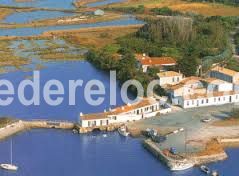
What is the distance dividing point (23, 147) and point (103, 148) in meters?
3.03

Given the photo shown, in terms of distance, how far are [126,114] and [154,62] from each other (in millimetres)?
8690

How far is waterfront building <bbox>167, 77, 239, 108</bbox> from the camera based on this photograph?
29.4 metres

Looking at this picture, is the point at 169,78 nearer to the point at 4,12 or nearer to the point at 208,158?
the point at 208,158

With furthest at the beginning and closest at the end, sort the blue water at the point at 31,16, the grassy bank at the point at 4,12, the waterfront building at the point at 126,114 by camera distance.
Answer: the grassy bank at the point at 4,12, the blue water at the point at 31,16, the waterfront building at the point at 126,114

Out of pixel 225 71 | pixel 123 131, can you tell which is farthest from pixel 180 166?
pixel 225 71

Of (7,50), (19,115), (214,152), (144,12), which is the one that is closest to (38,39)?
(7,50)

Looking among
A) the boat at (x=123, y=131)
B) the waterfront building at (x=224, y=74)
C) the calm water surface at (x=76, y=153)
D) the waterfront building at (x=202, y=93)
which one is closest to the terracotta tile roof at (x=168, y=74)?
the waterfront building at (x=202, y=93)

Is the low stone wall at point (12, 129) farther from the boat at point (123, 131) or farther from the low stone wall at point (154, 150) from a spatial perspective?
the low stone wall at point (154, 150)

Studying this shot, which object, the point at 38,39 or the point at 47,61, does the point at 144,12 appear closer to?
the point at 38,39

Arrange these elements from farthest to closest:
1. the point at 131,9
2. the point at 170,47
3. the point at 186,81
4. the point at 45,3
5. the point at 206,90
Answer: the point at 45,3 → the point at 131,9 → the point at 170,47 → the point at 186,81 → the point at 206,90

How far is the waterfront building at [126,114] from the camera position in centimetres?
2733

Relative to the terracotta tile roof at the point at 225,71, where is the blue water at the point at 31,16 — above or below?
above

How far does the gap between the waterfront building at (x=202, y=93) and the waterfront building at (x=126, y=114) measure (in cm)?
94

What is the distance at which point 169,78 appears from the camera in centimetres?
3266
